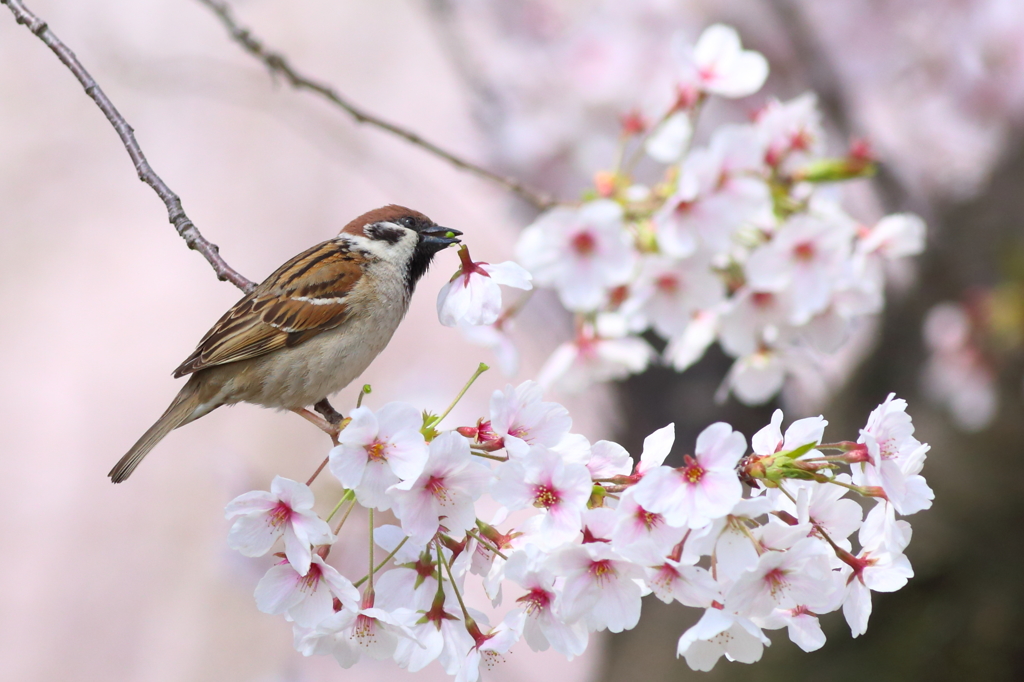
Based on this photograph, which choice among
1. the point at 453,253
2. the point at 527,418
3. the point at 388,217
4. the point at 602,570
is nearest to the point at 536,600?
the point at 602,570

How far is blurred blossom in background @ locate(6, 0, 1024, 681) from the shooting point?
7.91 feet

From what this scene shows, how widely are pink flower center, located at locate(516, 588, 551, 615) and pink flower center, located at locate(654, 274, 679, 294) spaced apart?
883 mm

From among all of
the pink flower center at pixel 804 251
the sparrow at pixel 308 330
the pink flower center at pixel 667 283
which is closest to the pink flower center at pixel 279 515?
the sparrow at pixel 308 330

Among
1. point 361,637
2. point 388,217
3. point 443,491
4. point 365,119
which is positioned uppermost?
point 365,119

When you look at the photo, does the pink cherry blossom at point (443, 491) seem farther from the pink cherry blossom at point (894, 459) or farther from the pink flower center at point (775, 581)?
the pink cherry blossom at point (894, 459)

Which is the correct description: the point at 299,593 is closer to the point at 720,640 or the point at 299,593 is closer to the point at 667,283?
the point at 720,640

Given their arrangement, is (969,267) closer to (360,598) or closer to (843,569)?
(843,569)

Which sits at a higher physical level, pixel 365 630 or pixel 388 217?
pixel 388 217

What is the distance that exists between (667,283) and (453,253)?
3044mm

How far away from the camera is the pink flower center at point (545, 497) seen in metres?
0.95

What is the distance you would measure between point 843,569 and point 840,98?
6.39ft

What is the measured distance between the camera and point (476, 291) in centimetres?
114

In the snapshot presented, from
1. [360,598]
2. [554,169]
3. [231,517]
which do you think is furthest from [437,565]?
[554,169]

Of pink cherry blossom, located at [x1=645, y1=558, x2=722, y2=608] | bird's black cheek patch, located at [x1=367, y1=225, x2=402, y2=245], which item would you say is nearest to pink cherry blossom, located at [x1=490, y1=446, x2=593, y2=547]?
pink cherry blossom, located at [x1=645, y1=558, x2=722, y2=608]
